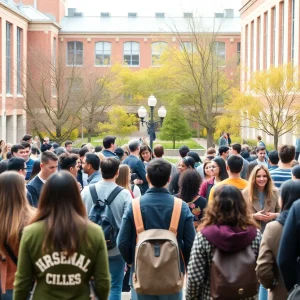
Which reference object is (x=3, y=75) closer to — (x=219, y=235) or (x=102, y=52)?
(x=102, y=52)

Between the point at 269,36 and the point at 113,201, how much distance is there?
4306 centimetres

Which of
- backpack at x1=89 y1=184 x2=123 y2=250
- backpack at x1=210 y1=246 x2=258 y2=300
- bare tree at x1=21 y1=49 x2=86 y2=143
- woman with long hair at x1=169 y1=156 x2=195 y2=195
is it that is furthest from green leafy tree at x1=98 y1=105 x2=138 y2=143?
backpack at x1=210 y1=246 x2=258 y2=300

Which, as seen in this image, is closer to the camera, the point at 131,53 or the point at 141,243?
the point at 141,243

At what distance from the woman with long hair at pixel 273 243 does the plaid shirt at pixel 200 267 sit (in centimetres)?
13

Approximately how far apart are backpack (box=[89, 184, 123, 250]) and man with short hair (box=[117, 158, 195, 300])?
939 millimetres

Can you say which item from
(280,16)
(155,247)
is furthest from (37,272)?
(280,16)

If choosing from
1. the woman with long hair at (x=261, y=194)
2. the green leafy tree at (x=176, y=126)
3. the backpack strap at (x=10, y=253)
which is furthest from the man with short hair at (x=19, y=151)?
the green leafy tree at (x=176, y=126)

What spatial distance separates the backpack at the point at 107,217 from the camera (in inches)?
305

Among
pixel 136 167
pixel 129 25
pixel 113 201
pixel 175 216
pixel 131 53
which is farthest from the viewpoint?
pixel 129 25

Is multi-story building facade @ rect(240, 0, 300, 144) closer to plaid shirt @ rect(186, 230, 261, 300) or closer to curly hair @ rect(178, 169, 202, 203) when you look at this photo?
curly hair @ rect(178, 169, 202, 203)

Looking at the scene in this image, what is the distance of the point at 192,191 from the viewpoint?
920 centimetres

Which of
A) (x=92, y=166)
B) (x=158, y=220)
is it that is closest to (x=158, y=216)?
(x=158, y=220)

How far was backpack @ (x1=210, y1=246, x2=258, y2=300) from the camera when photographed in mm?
5645

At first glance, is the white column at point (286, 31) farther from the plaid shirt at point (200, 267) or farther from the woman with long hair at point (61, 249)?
the woman with long hair at point (61, 249)
